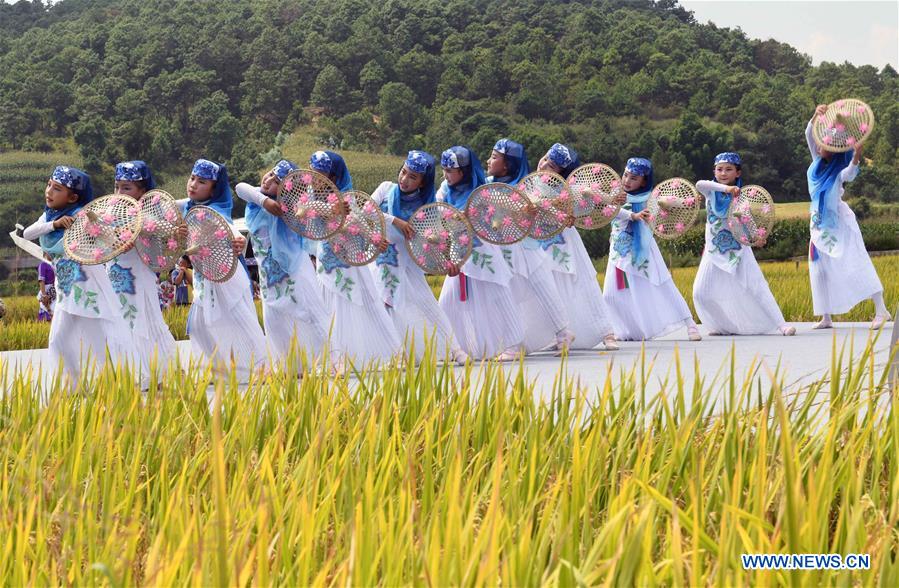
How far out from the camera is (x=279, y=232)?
810cm

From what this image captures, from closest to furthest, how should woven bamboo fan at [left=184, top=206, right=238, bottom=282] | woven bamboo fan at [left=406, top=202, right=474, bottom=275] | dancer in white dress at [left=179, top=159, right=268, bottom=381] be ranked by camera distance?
woven bamboo fan at [left=184, top=206, right=238, bottom=282], dancer in white dress at [left=179, top=159, right=268, bottom=381], woven bamboo fan at [left=406, top=202, right=474, bottom=275]

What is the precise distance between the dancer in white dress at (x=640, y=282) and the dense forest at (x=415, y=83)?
3925 centimetres

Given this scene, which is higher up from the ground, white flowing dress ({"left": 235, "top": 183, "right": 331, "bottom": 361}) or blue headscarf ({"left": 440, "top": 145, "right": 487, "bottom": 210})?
blue headscarf ({"left": 440, "top": 145, "right": 487, "bottom": 210})

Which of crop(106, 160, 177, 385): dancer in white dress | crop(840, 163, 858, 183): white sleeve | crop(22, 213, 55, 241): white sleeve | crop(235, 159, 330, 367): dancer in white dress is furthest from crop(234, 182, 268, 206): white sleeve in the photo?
crop(840, 163, 858, 183): white sleeve

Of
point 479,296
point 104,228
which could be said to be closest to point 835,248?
point 479,296

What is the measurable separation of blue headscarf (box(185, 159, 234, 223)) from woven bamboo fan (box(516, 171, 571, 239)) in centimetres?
222

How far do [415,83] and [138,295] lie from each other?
183 feet

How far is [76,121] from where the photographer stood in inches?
2135

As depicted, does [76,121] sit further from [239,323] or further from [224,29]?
[239,323]

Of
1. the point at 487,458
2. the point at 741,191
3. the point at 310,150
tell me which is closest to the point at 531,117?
the point at 310,150

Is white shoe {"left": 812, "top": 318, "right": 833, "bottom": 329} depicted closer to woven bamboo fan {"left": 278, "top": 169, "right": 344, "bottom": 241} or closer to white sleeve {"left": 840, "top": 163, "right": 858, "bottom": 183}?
white sleeve {"left": 840, "top": 163, "right": 858, "bottom": 183}

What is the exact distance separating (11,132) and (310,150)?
40.1ft

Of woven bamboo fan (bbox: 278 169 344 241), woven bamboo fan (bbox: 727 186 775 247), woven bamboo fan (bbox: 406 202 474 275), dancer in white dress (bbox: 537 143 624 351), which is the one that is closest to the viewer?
woven bamboo fan (bbox: 278 169 344 241)

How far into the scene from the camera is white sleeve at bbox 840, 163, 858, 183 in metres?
10.4
